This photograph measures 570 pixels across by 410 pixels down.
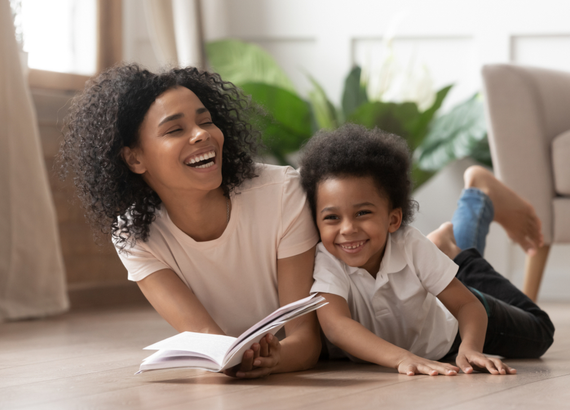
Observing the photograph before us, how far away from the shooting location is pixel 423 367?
1.13m

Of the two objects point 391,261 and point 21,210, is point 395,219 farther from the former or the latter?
point 21,210

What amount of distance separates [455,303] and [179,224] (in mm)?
564

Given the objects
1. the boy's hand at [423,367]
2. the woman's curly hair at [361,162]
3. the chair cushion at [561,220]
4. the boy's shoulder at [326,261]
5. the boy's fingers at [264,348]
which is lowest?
the chair cushion at [561,220]

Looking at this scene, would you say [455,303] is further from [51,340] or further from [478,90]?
[478,90]

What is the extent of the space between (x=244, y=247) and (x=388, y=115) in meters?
→ 1.65

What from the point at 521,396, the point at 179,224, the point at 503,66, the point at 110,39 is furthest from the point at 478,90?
the point at 521,396

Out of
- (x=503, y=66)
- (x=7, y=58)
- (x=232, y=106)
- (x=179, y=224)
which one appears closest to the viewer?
(x=179, y=224)

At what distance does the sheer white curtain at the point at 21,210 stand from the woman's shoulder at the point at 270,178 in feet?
3.62

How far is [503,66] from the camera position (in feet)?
7.87

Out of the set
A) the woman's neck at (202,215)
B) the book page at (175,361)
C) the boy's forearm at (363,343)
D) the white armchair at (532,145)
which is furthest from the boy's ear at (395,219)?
the white armchair at (532,145)

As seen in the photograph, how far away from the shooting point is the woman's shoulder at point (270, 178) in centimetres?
140

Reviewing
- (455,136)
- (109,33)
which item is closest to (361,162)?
(455,136)

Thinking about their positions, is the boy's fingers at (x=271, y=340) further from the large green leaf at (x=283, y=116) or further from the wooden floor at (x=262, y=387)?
the large green leaf at (x=283, y=116)

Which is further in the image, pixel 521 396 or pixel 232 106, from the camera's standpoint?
pixel 232 106
